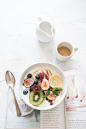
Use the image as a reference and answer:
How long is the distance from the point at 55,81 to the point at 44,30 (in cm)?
33

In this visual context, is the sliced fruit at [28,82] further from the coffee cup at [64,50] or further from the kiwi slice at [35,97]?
the coffee cup at [64,50]

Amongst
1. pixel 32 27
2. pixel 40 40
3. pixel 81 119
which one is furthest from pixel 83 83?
pixel 32 27

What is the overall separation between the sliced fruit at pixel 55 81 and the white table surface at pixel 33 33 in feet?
0.39

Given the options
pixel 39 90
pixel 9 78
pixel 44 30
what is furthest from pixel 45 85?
pixel 44 30

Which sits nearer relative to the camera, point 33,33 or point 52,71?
point 52,71

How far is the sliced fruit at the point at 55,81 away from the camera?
0.71 meters

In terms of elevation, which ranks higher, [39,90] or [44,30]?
[44,30]

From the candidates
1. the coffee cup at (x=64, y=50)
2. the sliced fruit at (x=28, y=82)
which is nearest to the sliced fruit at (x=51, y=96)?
the sliced fruit at (x=28, y=82)

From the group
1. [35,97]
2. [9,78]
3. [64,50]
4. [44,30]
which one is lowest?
[35,97]

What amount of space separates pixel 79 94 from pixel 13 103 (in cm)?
41

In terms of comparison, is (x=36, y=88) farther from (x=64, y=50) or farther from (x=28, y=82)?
(x=64, y=50)

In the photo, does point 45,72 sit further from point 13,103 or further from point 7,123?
point 7,123

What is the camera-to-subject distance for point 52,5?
937mm

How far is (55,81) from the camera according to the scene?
0.72 meters
